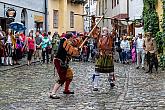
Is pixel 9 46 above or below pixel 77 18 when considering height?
below

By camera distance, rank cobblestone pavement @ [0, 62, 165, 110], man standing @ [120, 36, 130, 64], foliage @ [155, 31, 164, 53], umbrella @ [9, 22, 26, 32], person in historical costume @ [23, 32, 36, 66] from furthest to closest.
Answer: man standing @ [120, 36, 130, 64] → umbrella @ [9, 22, 26, 32] → person in historical costume @ [23, 32, 36, 66] → foliage @ [155, 31, 164, 53] → cobblestone pavement @ [0, 62, 165, 110]

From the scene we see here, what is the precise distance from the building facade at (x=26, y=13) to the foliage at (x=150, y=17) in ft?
27.0

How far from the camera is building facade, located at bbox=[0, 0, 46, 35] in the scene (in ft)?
94.4

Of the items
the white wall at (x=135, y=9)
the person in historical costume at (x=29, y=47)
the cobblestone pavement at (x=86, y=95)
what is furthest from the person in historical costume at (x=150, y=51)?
the white wall at (x=135, y=9)

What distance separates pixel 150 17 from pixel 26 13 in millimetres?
11881

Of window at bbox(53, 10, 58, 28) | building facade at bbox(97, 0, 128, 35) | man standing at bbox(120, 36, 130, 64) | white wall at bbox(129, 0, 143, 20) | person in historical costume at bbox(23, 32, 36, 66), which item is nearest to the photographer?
person in historical costume at bbox(23, 32, 36, 66)

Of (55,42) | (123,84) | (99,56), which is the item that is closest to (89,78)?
(123,84)

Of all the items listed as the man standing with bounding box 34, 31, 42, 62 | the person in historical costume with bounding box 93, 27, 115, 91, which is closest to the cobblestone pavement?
the person in historical costume with bounding box 93, 27, 115, 91

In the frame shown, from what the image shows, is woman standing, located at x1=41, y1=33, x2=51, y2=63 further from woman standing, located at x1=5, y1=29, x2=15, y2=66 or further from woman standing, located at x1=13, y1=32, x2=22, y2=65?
woman standing, located at x1=5, y1=29, x2=15, y2=66

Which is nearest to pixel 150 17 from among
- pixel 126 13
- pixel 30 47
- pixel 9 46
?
pixel 30 47

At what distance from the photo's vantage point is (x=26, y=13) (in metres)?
33.9

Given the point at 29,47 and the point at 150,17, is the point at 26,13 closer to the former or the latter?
the point at 29,47

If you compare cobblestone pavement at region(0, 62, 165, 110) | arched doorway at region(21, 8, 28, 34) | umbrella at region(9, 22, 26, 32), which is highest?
arched doorway at region(21, 8, 28, 34)

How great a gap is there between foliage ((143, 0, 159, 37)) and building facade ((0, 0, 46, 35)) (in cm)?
822
